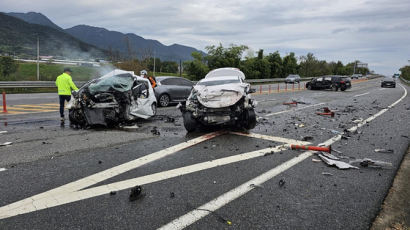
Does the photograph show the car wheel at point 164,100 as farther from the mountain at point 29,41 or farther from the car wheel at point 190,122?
the mountain at point 29,41

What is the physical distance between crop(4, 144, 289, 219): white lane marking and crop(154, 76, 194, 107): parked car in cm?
881

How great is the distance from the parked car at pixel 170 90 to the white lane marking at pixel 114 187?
8808mm

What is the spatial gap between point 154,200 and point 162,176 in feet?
2.69

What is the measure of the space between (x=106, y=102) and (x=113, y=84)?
2.11 feet

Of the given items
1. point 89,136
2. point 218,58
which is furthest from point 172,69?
point 89,136

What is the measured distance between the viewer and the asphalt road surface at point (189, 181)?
2963mm

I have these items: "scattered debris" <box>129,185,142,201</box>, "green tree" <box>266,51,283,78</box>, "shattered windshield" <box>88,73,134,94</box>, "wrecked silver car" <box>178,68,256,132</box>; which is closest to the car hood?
"wrecked silver car" <box>178,68,256,132</box>

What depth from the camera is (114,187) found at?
12.4 feet

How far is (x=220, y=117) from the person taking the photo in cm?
707

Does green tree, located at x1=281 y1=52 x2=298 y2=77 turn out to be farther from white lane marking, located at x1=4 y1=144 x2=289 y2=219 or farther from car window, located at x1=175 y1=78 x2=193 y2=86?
white lane marking, located at x1=4 y1=144 x2=289 y2=219

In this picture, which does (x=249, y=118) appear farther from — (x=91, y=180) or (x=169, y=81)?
(x=169, y=81)

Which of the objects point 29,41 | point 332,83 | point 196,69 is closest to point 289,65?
point 196,69

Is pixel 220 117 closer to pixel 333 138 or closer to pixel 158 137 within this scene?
pixel 158 137

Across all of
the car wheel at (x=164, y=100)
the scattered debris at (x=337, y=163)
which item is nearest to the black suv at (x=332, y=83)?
the car wheel at (x=164, y=100)
